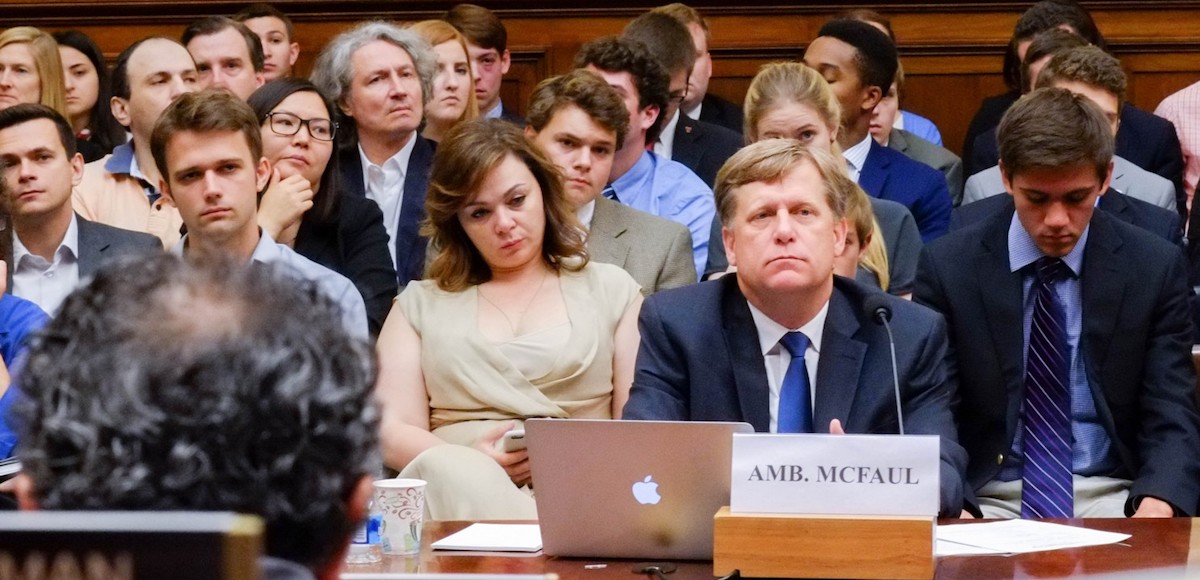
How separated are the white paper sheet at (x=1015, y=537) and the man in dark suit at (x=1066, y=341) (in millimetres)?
721

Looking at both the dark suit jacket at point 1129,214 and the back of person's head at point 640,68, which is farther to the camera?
the back of person's head at point 640,68

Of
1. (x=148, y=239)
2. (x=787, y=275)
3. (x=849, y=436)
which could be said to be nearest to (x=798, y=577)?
(x=849, y=436)

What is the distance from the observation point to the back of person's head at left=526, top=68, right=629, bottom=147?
4.07 metres

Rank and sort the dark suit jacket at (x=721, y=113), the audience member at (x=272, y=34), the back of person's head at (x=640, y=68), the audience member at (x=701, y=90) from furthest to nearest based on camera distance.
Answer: the audience member at (x=272, y=34) → the dark suit jacket at (x=721, y=113) → the audience member at (x=701, y=90) → the back of person's head at (x=640, y=68)

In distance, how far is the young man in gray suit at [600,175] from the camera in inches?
152

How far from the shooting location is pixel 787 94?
4195 millimetres

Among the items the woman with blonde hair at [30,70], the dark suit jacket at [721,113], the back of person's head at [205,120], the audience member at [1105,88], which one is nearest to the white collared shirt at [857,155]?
the audience member at [1105,88]

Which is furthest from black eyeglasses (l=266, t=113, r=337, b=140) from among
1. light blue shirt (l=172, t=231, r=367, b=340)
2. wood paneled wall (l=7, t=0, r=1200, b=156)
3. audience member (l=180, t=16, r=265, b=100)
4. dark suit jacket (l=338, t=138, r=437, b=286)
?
wood paneled wall (l=7, t=0, r=1200, b=156)

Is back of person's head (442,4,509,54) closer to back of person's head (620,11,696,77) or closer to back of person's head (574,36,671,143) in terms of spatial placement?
back of person's head (620,11,696,77)

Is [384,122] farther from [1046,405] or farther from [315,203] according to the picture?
[1046,405]

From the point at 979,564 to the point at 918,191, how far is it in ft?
8.35

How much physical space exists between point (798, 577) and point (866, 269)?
1.83 m

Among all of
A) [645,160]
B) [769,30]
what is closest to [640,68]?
[645,160]

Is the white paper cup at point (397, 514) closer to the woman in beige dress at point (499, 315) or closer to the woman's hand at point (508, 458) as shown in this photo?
the woman's hand at point (508, 458)
